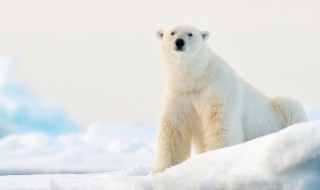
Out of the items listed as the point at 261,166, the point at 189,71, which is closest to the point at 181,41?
the point at 189,71

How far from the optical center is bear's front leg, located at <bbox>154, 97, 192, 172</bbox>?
21.1ft

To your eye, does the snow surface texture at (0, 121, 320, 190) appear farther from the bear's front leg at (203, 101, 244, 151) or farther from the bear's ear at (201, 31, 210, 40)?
the bear's ear at (201, 31, 210, 40)

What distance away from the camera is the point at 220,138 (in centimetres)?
622

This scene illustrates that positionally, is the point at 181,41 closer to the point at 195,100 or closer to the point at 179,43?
the point at 179,43

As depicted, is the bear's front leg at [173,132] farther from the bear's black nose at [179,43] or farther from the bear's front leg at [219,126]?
the bear's black nose at [179,43]

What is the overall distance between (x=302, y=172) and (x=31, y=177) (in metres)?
4.36

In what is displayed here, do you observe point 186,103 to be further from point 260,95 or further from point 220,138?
point 260,95

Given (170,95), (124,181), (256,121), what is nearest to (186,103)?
(170,95)

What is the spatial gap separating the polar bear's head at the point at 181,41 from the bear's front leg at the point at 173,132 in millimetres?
437

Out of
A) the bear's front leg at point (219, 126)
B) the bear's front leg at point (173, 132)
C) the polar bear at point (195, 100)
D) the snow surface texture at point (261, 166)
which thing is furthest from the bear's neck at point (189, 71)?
the snow surface texture at point (261, 166)

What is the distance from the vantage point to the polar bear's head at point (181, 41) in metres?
6.25

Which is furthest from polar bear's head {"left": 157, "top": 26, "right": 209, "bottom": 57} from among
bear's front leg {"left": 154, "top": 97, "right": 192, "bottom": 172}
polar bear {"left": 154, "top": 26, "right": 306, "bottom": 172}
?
bear's front leg {"left": 154, "top": 97, "right": 192, "bottom": 172}

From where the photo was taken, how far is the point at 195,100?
6359mm

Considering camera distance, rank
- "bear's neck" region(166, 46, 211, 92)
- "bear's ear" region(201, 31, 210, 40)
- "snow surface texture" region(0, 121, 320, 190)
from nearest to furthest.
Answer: "snow surface texture" region(0, 121, 320, 190)
"bear's neck" region(166, 46, 211, 92)
"bear's ear" region(201, 31, 210, 40)
